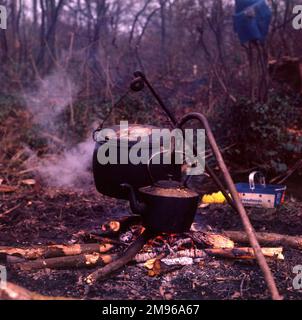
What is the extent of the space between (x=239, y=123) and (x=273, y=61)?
2204 mm

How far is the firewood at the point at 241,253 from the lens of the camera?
3.96 metres

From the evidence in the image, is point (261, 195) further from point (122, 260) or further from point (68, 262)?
point (68, 262)

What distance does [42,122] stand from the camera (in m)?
8.61

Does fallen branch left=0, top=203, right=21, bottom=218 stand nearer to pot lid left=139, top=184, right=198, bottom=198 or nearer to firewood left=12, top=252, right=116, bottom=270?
firewood left=12, top=252, right=116, bottom=270

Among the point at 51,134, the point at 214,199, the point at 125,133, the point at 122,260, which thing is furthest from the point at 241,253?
the point at 51,134

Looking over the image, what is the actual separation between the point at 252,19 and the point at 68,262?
5.72 m

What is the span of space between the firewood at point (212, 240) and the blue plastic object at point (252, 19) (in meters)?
4.76

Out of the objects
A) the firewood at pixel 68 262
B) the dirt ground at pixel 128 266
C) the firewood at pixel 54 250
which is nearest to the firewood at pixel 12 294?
the dirt ground at pixel 128 266

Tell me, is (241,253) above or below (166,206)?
below

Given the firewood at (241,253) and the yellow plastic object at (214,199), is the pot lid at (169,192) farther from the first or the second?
the yellow plastic object at (214,199)

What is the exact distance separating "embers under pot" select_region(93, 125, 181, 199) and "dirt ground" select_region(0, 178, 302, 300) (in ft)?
2.46

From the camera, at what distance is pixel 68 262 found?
3.73 m

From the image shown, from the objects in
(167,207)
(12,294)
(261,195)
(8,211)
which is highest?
(167,207)

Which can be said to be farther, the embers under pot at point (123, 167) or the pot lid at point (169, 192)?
the embers under pot at point (123, 167)
